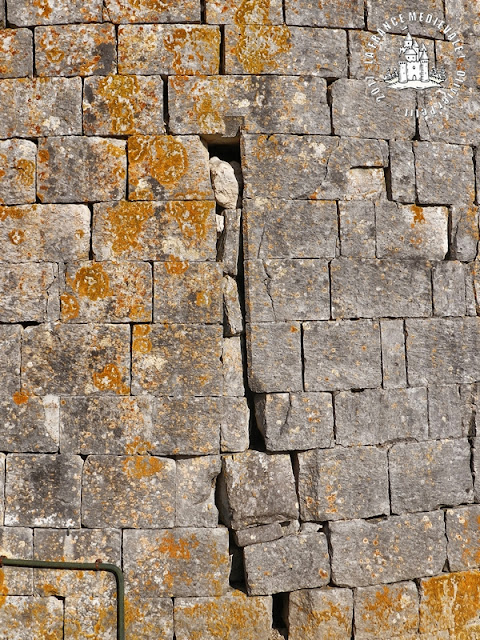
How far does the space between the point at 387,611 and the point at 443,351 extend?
1.87 meters

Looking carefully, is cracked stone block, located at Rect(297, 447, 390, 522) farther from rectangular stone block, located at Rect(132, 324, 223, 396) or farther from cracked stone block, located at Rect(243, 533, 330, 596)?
rectangular stone block, located at Rect(132, 324, 223, 396)

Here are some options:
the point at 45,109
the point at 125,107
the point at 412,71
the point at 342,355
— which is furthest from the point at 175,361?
the point at 412,71

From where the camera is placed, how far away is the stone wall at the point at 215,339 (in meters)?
4.48

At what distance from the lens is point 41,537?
4465 mm

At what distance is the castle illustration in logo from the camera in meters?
4.93

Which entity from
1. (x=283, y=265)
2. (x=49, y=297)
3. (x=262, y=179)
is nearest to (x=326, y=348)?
(x=283, y=265)

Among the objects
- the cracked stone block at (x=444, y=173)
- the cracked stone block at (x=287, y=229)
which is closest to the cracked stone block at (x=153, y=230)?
the cracked stone block at (x=287, y=229)

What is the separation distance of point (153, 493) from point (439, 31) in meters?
3.99

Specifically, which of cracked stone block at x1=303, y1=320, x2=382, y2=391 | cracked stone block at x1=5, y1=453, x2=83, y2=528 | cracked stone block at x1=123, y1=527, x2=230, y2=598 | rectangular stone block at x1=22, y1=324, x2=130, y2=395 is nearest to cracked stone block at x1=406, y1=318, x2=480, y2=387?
cracked stone block at x1=303, y1=320, x2=382, y2=391

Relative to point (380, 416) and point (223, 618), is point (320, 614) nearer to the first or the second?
point (223, 618)

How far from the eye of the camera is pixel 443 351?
491cm

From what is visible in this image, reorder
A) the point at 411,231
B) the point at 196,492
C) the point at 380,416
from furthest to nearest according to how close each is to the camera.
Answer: the point at 411,231, the point at 380,416, the point at 196,492

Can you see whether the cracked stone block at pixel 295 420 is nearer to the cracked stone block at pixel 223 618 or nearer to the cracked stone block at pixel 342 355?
the cracked stone block at pixel 342 355

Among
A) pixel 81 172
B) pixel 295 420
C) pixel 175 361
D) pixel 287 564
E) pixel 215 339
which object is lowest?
pixel 287 564
